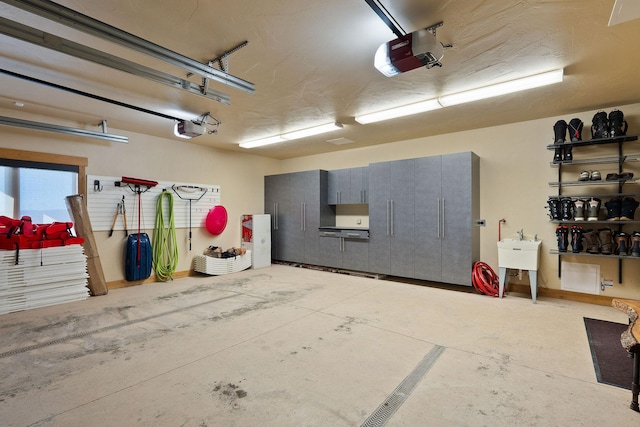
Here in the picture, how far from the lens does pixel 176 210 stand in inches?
235

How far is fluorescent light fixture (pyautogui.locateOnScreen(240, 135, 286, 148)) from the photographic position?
5.78 meters

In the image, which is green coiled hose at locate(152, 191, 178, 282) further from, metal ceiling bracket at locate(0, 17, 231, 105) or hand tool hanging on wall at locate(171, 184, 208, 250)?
metal ceiling bracket at locate(0, 17, 231, 105)

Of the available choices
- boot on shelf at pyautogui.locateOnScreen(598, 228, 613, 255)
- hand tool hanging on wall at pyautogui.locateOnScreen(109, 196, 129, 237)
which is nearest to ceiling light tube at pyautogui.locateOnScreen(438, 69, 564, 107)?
boot on shelf at pyautogui.locateOnScreen(598, 228, 613, 255)

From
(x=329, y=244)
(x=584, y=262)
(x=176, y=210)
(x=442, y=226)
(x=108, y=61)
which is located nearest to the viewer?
(x=108, y=61)

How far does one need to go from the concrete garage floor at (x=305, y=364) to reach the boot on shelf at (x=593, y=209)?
1.21 metres

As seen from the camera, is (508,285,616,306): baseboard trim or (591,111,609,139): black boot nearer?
(591,111,609,139): black boot

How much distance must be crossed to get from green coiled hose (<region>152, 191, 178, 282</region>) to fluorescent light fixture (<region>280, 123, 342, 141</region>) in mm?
2584

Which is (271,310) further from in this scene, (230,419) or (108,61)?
(108,61)

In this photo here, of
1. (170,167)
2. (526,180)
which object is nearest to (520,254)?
(526,180)

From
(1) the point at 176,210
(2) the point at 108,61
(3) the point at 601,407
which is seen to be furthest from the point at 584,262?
(1) the point at 176,210

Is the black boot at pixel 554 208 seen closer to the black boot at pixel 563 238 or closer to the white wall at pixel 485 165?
the black boot at pixel 563 238

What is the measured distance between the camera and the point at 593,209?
13.0ft

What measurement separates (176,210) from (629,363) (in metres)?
6.58

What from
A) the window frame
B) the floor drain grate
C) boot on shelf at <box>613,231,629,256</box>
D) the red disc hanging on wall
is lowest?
the floor drain grate
